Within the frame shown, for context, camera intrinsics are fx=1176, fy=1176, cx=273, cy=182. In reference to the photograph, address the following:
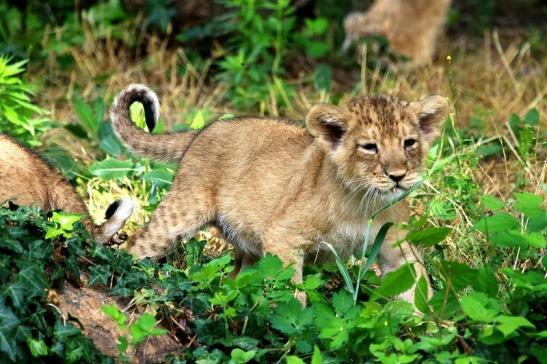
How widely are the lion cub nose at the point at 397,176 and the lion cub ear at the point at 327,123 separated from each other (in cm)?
42

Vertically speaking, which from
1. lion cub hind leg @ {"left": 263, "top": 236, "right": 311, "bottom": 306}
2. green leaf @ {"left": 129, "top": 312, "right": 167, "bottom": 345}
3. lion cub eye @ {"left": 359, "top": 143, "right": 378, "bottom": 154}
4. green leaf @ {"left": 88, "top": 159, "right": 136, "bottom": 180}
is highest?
lion cub eye @ {"left": 359, "top": 143, "right": 378, "bottom": 154}

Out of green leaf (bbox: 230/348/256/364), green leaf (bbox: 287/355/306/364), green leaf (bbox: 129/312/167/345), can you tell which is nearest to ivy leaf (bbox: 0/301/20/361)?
green leaf (bbox: 129/312/167/345)

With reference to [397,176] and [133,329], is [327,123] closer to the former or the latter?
[397,176]

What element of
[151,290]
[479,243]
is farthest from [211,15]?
[151,290]

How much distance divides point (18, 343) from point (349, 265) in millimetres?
2208

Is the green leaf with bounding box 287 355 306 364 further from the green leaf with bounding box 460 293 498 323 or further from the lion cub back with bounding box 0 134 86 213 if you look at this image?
the lion cub back with bounding box 0 134 86 213

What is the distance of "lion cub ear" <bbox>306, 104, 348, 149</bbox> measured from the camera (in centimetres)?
590

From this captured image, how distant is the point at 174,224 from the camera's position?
6.46 m

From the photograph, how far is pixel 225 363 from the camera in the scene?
5035 mm

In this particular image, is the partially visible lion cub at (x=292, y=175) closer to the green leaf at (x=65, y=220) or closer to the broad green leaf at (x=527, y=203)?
the broad green leaf at (x=527, y=203)

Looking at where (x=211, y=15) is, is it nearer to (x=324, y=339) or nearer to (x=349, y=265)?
(x=349, y=265)

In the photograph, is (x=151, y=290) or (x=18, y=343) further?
(x=151, y=290)

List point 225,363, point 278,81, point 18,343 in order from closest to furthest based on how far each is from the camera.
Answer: point 18,343 → point 225,363 → point 278,81

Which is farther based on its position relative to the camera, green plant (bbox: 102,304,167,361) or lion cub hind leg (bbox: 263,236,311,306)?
lion cub hind leg (bbox: 263,236,311,306)
